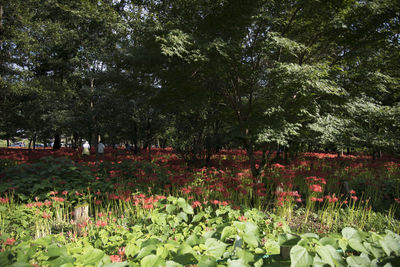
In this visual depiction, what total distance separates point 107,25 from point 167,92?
17.9ft

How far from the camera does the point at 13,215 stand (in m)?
4.06

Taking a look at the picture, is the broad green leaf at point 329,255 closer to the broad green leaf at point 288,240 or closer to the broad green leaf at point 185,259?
the broad green leaf at point 288,240

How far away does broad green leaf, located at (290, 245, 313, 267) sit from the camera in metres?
1.06

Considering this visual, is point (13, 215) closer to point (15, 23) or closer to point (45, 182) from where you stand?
point (45, 182)

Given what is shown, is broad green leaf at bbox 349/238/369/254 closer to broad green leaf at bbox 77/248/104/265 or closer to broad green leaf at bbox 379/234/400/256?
broad green leaf at bbox 379/234/400/256

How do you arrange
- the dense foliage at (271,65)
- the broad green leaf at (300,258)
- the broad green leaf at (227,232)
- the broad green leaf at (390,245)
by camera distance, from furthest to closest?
the dense foliage at (271,65) → the broad green leaf at (227,232) → the broad green leaf at (390,245) → the broad green leaf at (300,258)

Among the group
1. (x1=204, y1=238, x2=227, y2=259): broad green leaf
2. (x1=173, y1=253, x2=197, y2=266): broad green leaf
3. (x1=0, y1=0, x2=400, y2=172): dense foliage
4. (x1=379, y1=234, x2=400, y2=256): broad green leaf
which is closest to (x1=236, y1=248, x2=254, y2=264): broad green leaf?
(x1=204, y1=238, x2=227, y2=259): broad green leaf

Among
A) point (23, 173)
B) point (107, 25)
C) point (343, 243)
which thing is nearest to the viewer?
point (343, 243)

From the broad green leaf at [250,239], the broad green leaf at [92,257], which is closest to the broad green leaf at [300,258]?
the broad green leaf at [250,239]

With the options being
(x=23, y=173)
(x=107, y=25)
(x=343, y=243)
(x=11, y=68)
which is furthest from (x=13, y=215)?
(x=11, y=68)

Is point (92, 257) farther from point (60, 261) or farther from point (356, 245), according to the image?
point (356, 245)

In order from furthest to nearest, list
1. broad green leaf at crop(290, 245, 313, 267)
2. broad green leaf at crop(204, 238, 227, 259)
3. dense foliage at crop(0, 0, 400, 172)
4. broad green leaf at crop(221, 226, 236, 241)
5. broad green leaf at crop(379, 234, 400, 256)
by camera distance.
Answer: dense foliage at crop(0, 0, 400, 172)
broad green leaf at crop(221, 226, 236, 241)
broad green leaf at crop(204, 238, 227, 259)
broad green leaf at crop(379, 234, 400, 256)
broad green leaf at crop(290, 245, 313, 267)

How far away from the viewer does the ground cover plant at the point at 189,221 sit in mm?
1360

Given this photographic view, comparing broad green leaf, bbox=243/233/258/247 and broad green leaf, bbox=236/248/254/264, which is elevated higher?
broad green leaf, bbox=236/248/254/264
